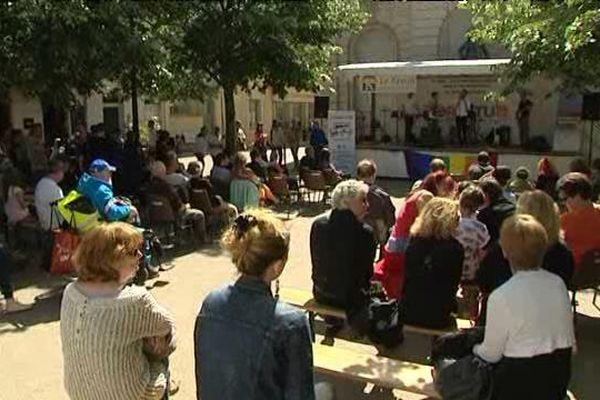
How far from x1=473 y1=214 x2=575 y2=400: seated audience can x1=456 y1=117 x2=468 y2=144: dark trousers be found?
19229mm

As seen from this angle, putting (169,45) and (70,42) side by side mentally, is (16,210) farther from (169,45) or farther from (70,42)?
(169,45)

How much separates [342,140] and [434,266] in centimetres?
1531

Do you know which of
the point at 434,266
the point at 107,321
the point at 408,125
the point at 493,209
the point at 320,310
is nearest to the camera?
the point at 107,321

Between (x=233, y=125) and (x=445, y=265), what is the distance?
13.4 m

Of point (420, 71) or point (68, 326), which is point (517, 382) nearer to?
point (68, 326)

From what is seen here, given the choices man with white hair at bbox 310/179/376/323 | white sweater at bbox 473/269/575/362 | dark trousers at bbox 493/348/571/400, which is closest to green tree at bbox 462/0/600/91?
man with white hair at bbox 310/179/376/323

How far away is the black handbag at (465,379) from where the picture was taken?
11.3 feet

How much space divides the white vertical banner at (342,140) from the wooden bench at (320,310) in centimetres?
1363

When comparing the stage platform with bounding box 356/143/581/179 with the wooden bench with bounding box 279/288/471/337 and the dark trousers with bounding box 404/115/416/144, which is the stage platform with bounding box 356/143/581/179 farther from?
the wooden bench with bounding box 279/288/471/337

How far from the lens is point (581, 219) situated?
617cm

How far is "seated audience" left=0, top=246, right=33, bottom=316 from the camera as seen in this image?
678cm

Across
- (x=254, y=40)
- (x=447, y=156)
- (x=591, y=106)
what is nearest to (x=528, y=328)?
(x=254, y=40)

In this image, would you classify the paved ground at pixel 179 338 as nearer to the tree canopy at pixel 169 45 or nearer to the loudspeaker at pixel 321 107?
the tree canopy at pixel 169 45

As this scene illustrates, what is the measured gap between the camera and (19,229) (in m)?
9.07
